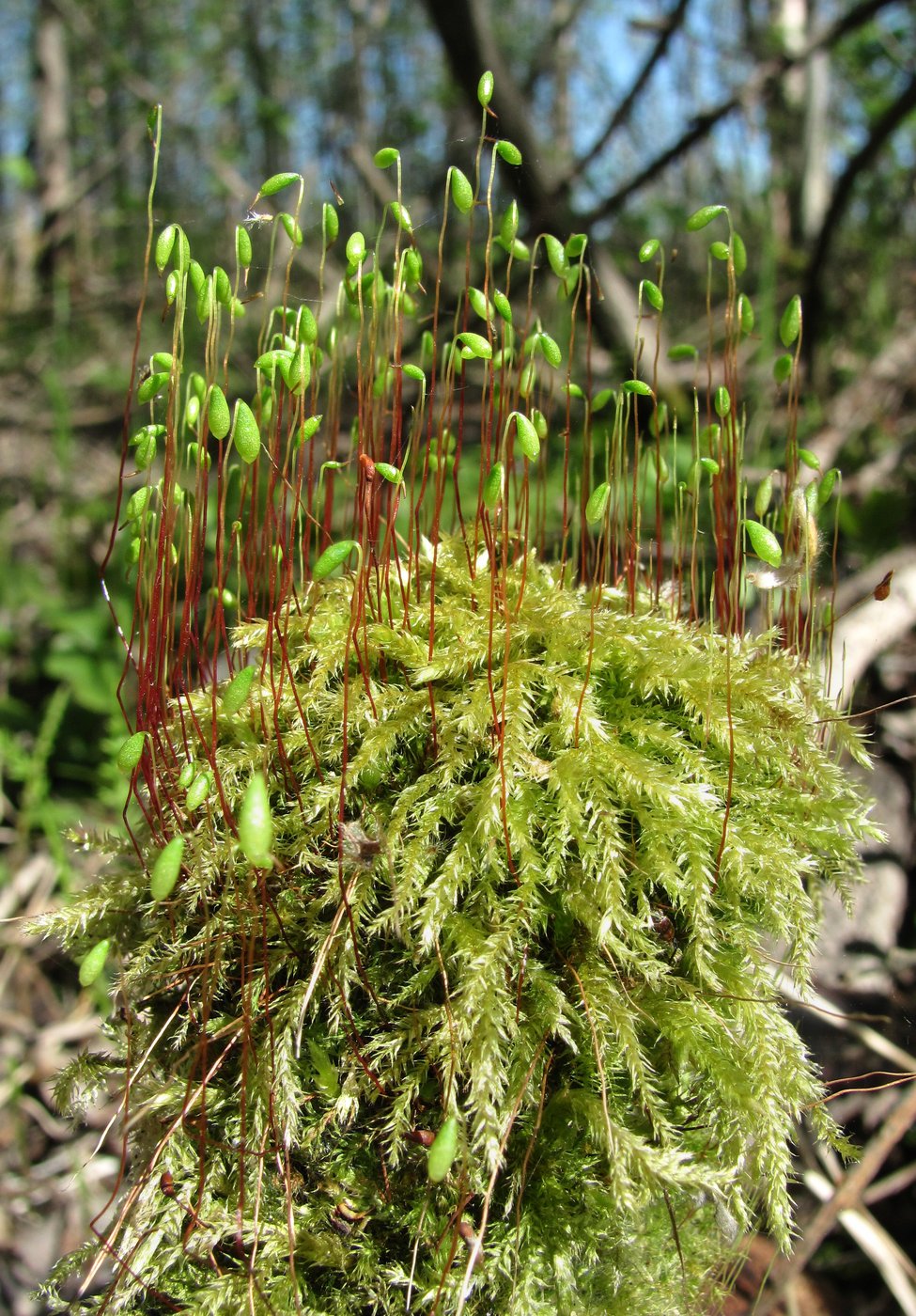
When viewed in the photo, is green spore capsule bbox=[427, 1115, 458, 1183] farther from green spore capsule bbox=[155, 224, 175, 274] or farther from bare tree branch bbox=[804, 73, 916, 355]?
bare tree branch bbox=[804, 73, 916, 355]

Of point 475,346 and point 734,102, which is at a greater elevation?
point 734,102

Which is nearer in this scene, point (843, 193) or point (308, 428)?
point (308, 428)

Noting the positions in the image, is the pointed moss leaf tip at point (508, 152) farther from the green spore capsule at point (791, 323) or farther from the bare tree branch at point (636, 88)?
the bare tree branch at point (636, 88)

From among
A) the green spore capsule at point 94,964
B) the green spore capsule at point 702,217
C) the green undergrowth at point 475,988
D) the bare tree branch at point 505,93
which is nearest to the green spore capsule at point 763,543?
the green undergrowth at point 475,988

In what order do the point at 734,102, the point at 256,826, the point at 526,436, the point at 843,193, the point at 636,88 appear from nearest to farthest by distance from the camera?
the point at 256,826
the point at 526,436
the point at 734,102
the point at 636,88
the point at 843,193

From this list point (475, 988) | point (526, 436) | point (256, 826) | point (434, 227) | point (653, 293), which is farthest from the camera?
point (434, 227)

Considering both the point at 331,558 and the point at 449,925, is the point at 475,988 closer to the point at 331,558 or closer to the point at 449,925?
the point at 449,925

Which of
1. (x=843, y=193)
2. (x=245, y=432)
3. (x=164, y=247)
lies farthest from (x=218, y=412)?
(x=843, y=193)

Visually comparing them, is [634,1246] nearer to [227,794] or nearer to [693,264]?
[227,794]
